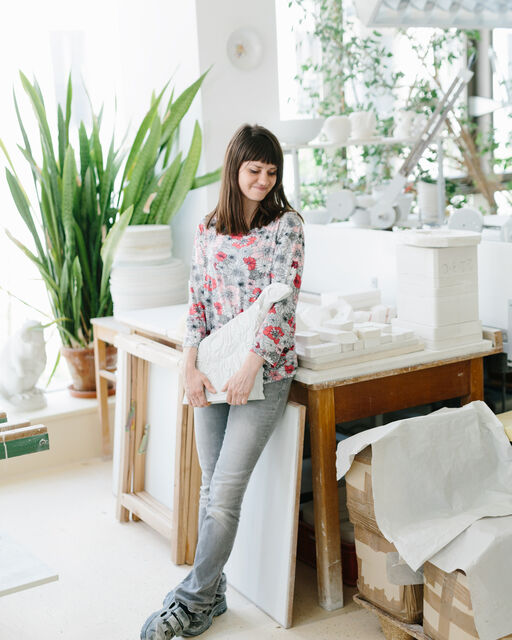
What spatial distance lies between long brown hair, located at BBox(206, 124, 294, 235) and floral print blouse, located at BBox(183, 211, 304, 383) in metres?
0.03

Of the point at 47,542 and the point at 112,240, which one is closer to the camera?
the point at 47,542

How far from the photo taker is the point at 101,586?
3.01 meters

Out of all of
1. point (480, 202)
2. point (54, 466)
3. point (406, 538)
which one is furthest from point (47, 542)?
point (480, 202)

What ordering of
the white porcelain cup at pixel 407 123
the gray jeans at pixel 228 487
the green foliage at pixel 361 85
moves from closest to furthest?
the gray jeans at pixel 228 487, the white porcelain cup at pixel 407 123, the green foliage at pixel 361 85

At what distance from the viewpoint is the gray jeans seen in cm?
261

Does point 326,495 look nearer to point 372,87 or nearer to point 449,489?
point 449,489

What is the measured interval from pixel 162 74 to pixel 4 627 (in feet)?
8.95

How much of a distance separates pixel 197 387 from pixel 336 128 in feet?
6.42

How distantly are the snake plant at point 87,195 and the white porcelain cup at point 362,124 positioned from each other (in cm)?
76

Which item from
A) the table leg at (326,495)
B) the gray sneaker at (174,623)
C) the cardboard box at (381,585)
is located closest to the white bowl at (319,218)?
the table leg at (326,495)

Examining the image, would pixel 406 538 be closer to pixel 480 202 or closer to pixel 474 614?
pixel 474 614

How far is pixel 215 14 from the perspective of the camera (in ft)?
13.4

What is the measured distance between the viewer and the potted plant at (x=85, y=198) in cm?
408

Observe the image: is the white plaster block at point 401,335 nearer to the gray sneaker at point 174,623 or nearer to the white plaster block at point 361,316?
the white plaster block at point 361,316
